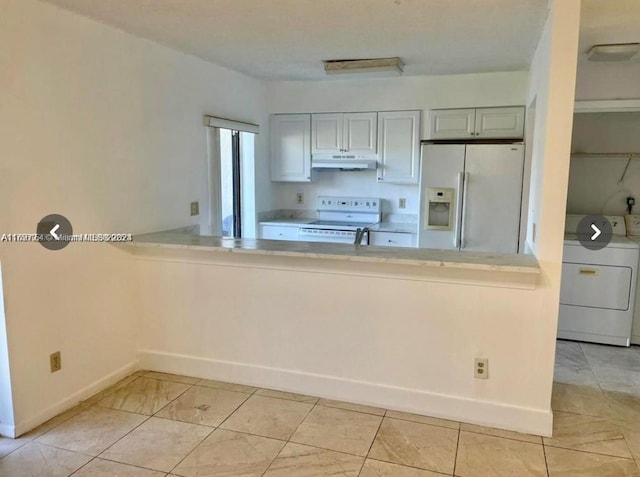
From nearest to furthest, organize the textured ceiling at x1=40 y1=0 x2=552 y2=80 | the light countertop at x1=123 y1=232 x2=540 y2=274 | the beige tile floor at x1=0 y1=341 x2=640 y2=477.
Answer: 1. the beige tile floor at x1=0 y1=341 x2=640 y2=477
2. the light countertop at x1=123 y1=232 x2=540 y2=274
3. the textured ceiling at x1=40 y1=0 x2=552 y2=80

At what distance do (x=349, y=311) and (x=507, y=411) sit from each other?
1.00m

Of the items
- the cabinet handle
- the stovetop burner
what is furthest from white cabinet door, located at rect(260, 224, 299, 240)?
the cabinet handle

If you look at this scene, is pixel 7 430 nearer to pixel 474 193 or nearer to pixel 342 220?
pixel 342 220

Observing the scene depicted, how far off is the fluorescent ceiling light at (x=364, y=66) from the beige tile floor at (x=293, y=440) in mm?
2479

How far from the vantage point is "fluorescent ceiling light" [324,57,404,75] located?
3.61 meters

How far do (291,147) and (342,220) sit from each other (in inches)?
37.2

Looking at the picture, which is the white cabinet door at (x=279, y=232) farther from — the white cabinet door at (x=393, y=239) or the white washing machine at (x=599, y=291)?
the white washing machine at (x=599, y=291)

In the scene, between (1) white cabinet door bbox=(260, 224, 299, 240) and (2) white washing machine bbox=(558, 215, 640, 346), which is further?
(1) white cabinet door bbox=(260, 224, 299, 240)

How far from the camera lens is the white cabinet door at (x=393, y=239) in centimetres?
450

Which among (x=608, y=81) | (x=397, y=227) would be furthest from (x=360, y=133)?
(x=608, y=81)

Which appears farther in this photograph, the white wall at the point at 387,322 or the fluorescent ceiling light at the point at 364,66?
the fluorescent ceiling light at the point at 364,66

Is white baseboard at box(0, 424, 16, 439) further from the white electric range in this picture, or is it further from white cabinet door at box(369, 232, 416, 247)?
white cabinet door at box(369, 232, 416, 247)

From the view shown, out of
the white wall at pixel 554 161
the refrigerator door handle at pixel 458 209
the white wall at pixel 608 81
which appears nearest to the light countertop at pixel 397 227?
the refrigerator door handle at pixel 458 209

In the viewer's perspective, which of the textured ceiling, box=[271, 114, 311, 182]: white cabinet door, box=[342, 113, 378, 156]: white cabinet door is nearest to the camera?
the textured ceiling
